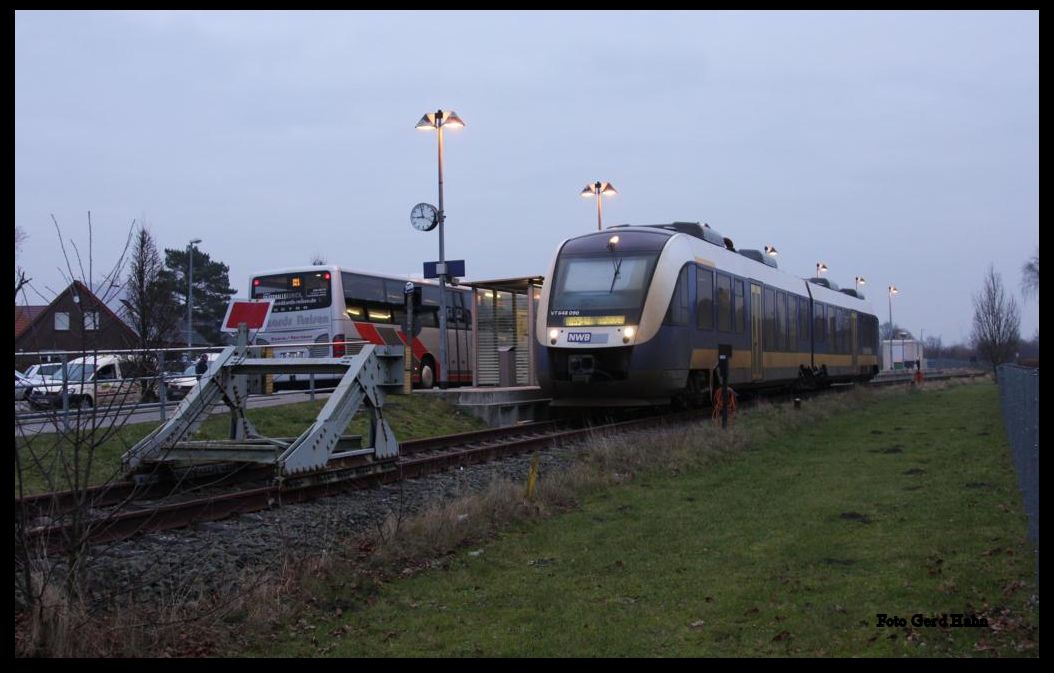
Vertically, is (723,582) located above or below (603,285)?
below

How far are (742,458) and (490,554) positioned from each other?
6449 mm

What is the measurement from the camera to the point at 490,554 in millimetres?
7434

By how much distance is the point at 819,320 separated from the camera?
27.8 metres

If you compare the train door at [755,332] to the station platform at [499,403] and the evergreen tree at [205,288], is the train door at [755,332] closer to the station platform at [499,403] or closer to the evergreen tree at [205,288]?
the station platform at [499,403]

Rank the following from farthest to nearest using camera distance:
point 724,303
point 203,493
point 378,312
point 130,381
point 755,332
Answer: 1. point 378,312
2. point 755,332
3. point 724,303
4. point 203,493
5. point 130,381

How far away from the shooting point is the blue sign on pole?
70.9 feet

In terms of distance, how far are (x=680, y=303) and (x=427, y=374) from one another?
39.7 feet

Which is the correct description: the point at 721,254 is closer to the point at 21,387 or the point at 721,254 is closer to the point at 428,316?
the point at 428,316

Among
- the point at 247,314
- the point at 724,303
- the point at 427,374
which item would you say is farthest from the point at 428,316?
the point at 247,314

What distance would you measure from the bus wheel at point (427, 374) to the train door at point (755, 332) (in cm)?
928

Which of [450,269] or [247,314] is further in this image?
[450,269]

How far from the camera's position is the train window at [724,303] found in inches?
724

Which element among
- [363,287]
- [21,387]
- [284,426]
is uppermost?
[363,287]

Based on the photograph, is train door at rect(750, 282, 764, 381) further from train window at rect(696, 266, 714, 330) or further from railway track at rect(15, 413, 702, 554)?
railway track at rect(15, 413, 702, 554)
